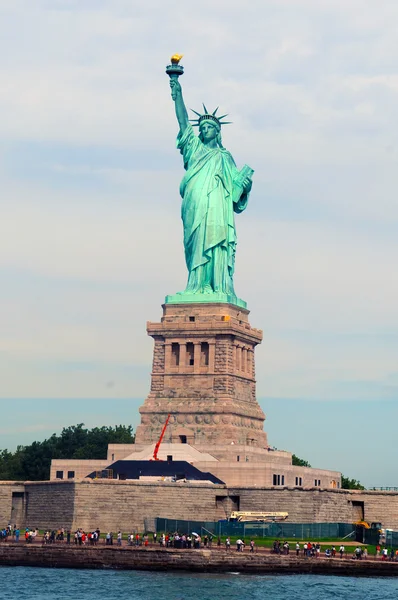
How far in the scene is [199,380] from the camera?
92.9 meters

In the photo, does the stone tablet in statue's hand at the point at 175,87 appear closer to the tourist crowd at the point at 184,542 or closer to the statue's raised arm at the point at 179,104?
the statue's raised arm at the point at 179,104

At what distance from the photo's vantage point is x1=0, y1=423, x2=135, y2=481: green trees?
4218 inches

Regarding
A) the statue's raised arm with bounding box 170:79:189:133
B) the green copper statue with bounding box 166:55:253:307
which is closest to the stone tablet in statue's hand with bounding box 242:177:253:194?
the green copper statue with bounding box 166:55:253:307

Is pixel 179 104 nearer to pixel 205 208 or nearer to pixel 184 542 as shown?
pixel 205 208

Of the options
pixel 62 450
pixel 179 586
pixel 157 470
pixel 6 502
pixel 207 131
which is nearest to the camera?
pixel 179 586

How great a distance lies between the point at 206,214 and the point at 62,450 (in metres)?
23.7

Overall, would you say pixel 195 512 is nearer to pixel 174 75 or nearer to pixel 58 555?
pixel 58 555

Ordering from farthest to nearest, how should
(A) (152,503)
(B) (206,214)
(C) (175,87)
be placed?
1. (B) (206,214)
2. (C) (175,87)
3. (A) (152,503)

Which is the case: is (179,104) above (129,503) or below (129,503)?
above

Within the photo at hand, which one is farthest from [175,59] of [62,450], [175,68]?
[62,450]

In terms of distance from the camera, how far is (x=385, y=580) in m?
75.1

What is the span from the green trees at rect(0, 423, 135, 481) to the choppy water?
30.2m

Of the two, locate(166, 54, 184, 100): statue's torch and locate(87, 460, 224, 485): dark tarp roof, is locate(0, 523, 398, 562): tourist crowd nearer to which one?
locate(87, 460, 224, 485): dark tarp roof

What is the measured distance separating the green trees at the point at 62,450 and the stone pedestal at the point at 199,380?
1484cm
